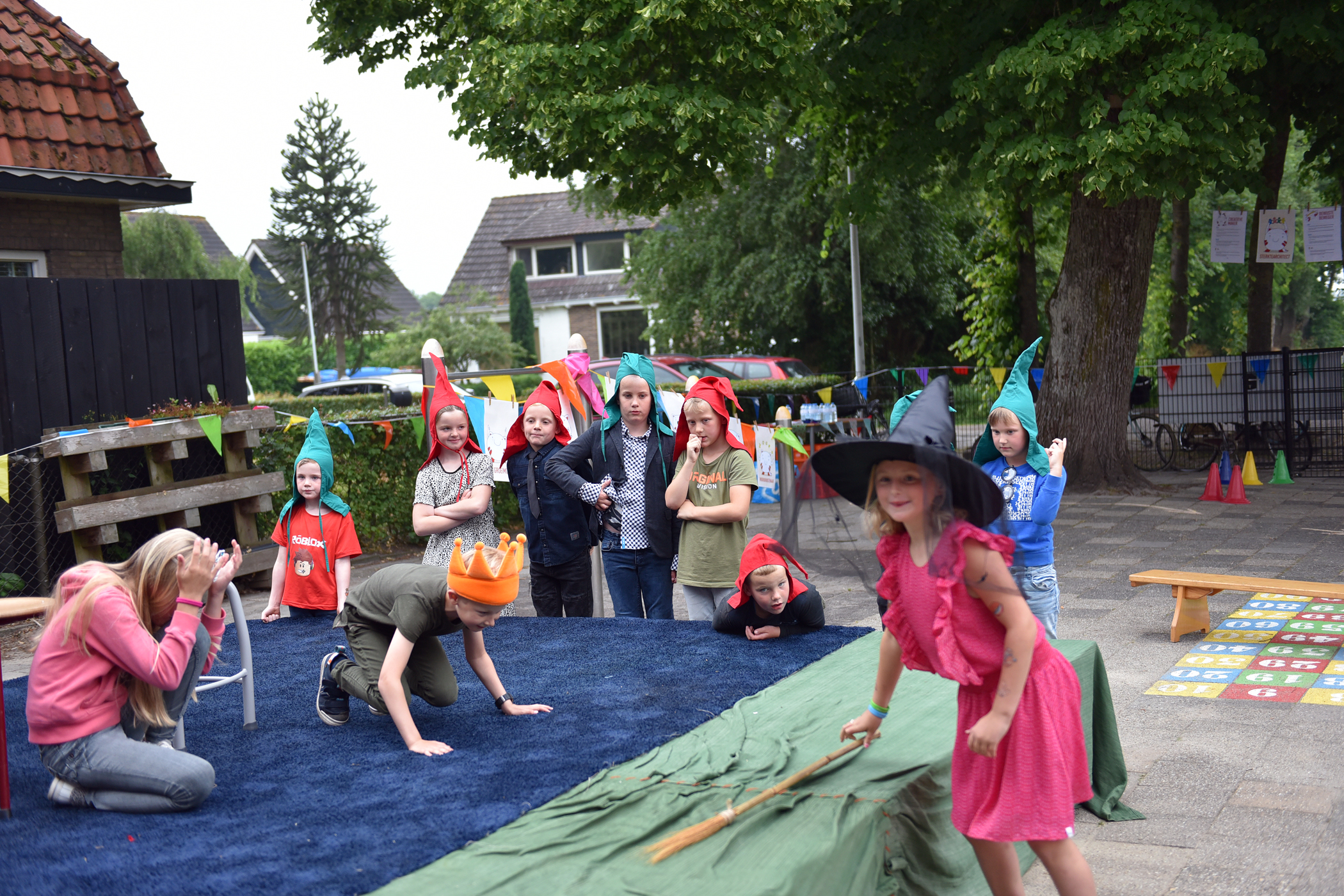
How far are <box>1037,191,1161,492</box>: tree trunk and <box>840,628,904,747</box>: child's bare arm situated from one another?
10272mm

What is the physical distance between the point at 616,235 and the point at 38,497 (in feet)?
113

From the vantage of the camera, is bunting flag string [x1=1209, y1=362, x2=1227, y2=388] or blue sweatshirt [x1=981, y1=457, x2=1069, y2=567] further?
bunting flag string [x1=1209, y1=362, x2=1227, y2=388]

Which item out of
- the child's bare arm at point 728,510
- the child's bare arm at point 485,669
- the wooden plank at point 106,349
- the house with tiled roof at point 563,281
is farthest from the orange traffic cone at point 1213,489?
the house with tiled roof at point 563,281

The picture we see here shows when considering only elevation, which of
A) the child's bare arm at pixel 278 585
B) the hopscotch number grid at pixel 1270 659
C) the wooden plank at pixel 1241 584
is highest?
the child's bare arm at pixel 278 585

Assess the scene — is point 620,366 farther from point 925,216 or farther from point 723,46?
point 925,216

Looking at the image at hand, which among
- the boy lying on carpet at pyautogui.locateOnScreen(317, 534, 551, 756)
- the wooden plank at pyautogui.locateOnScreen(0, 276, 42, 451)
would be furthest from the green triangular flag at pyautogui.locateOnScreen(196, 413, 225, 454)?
the boy lying on carpet at pyautogui.locateOnScreen(317, 534, 551, 756)

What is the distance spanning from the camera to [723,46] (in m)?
11.3

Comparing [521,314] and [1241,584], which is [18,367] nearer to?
[1241,584]

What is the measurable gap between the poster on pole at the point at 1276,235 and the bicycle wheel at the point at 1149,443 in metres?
2.65

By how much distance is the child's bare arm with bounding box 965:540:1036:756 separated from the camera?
2.77 meters

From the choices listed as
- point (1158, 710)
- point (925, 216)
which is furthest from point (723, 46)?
point (925, 216)

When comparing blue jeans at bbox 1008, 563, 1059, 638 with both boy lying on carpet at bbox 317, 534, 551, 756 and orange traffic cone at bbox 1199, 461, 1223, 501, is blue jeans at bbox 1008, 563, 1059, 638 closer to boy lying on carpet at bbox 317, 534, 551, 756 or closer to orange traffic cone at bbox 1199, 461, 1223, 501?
boy lying on carpet at bbox 317, 534, 551, 756

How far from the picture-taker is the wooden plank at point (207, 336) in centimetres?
1003

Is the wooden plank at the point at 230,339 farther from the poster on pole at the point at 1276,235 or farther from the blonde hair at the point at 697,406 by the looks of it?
the poster on pole at the point at 1276,235
